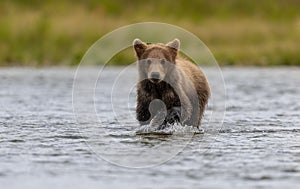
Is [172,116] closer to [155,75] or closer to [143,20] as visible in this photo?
[155,75]

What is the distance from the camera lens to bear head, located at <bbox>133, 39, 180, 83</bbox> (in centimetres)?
1196

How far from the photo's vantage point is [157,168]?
9680 millimetres

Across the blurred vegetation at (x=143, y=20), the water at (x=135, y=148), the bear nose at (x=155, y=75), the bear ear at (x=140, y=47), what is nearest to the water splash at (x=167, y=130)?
the water at (x=135, y=148)

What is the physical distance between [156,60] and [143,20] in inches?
821

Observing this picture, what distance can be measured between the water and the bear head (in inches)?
32.6

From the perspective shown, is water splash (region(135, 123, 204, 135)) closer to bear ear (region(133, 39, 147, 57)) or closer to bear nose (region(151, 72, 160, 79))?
bear nose (region(151, 72, 160, 79))

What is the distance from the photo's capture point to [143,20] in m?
32.8

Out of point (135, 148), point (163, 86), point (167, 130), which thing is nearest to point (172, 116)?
point (167, 130)

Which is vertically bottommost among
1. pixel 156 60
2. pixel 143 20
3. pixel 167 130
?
pixel 167 130

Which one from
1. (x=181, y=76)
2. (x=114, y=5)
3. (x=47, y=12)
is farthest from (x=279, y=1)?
(x=181, y=76)

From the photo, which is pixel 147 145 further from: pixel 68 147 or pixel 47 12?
pixel 47 12

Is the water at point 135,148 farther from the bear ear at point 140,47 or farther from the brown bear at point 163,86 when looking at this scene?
the bear ear at point 140,47

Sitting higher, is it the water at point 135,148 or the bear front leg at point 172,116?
the bear front leg at point 172,116

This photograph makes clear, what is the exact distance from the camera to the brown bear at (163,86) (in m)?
12.1
